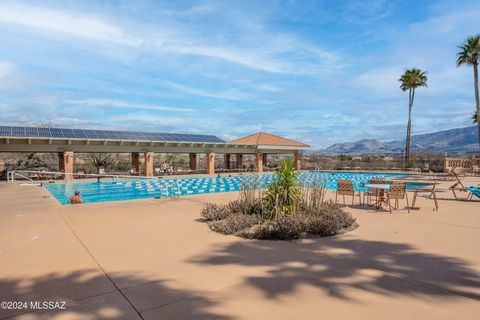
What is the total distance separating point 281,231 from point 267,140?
27245 millimetres

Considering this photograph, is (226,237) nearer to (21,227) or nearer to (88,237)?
(88,237)

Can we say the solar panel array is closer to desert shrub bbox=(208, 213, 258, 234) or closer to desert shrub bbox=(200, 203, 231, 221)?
desert shrub bbox=(200, 203, 231, 221)

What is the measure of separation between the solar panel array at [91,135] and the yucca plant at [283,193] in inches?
751

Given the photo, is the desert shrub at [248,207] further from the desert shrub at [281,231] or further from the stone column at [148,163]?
the stone column at [148,163]

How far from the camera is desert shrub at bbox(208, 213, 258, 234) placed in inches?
216

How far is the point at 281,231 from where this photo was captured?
5.07 metres

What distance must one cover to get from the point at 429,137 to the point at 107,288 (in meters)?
169

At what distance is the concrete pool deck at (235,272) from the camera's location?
2658 mm

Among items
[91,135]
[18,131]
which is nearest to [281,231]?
[91,135]

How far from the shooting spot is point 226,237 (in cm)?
520

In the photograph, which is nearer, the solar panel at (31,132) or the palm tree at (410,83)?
the solar panel at (31,132)

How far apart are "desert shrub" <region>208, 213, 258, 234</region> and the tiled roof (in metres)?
24.5

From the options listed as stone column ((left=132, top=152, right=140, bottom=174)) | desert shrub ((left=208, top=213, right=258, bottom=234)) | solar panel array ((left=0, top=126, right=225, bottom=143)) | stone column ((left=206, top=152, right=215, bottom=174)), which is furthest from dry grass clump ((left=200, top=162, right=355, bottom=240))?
stone column ((left=132, top=152, right=140, bottom=174))

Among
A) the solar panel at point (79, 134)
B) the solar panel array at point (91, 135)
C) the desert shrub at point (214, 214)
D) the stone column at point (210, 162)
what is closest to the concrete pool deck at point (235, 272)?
the desert shrub at point (214, 214)
